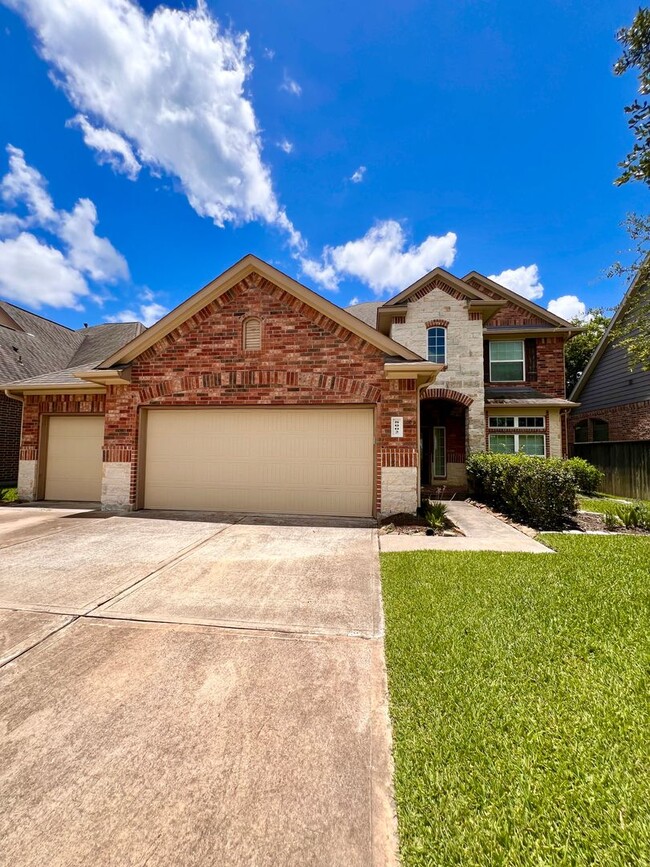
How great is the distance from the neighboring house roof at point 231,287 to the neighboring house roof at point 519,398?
22.2 ft

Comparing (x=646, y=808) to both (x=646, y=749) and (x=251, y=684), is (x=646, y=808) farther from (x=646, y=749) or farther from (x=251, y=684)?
(x=251, y=684)

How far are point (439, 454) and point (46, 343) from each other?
19183mm

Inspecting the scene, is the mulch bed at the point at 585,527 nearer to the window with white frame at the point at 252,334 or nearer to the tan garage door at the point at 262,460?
the tan garage door at the point at 262,460

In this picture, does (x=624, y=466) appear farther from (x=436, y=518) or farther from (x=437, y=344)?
(x=436, y=518)

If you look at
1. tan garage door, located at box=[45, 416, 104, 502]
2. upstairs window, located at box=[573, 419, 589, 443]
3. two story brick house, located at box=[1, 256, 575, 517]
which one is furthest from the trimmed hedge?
upstairs window, located at box=[573, 419, 589, 443]

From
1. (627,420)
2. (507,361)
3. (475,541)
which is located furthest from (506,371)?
(475,541)

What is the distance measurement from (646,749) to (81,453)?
1160 cm

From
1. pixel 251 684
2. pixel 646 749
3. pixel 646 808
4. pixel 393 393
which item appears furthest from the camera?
pixel 393 393

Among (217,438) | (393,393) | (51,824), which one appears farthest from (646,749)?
(217,438)

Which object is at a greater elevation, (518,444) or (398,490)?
(518,444)

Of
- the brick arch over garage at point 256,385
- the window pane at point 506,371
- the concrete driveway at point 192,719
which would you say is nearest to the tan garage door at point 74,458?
the brick arch over garage at point 256,385

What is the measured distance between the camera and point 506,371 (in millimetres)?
15453

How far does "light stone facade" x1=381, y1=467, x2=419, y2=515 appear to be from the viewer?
7969 millimetres

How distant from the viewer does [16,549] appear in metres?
5.80
